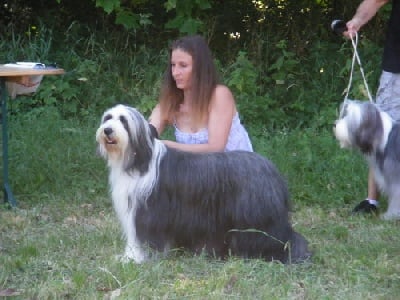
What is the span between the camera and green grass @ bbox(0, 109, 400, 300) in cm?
377

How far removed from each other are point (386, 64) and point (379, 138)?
525 mm

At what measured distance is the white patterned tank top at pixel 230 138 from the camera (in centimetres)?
463

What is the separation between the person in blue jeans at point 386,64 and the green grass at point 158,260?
0.20 meters

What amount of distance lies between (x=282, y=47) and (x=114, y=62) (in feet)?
6.19

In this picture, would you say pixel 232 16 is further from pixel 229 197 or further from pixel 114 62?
pixel 229 197

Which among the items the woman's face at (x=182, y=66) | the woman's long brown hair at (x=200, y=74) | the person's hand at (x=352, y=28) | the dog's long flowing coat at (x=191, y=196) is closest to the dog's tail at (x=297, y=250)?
the dog's long flowing coat at (x=191, y=196)

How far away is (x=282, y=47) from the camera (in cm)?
865

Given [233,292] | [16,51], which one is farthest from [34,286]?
[16,51]

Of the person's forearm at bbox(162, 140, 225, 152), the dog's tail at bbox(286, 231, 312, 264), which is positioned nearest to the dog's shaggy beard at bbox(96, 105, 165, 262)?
the person's forearm at bbox(162, 140, 225, 152)

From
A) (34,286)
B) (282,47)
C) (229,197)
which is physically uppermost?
(282,47)

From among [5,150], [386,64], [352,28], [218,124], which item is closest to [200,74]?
[218,124]

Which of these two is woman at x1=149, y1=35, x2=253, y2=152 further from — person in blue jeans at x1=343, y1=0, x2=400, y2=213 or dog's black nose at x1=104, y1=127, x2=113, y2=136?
person in blue jeans at x1=343, y1=0, x2=400, y2=213

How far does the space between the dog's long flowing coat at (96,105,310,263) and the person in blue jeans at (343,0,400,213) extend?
1.58m

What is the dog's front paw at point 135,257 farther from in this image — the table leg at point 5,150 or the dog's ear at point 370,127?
the dog's ear at point 370,127
